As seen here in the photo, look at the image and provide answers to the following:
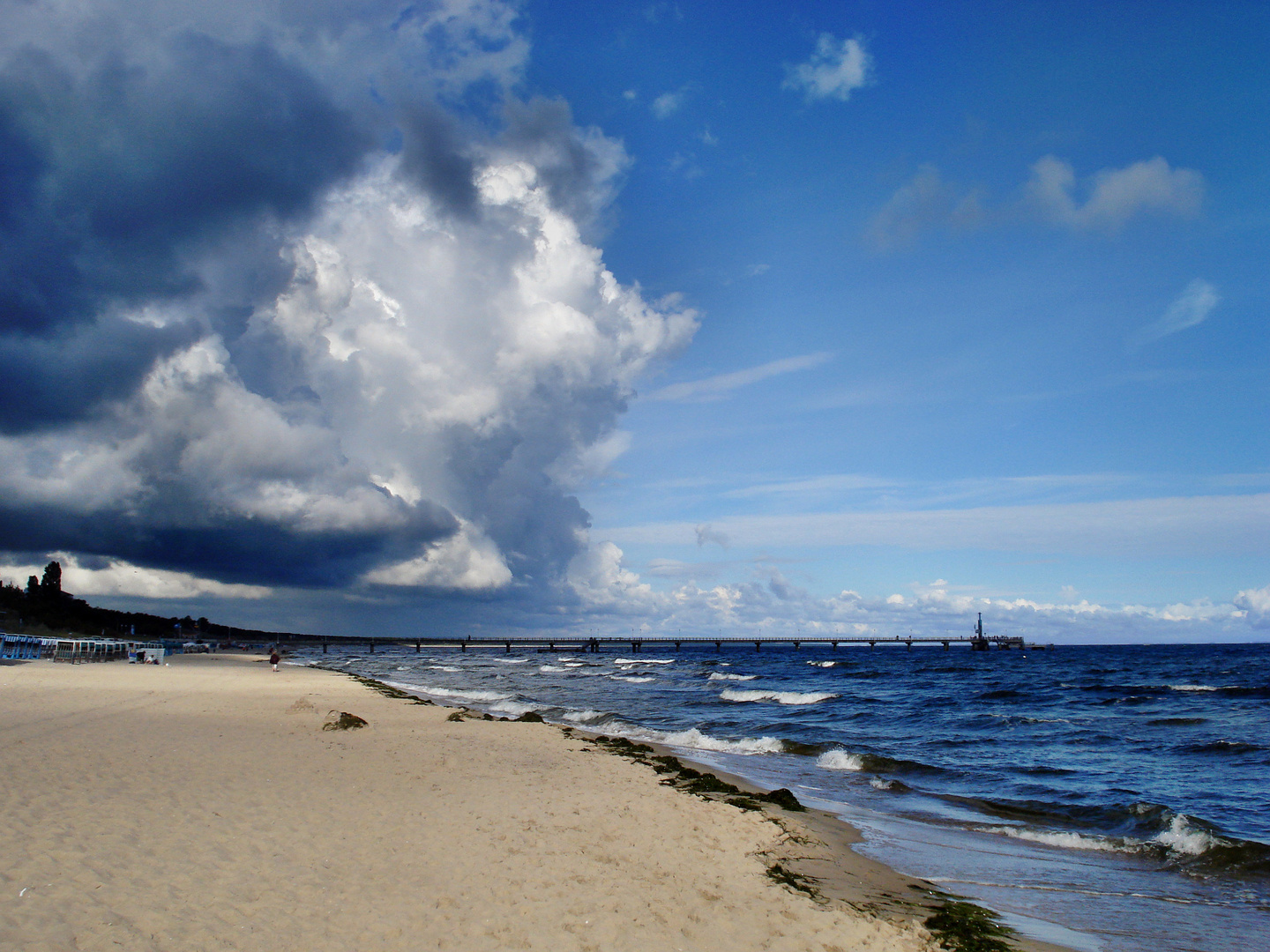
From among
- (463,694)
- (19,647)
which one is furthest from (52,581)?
(463,694)

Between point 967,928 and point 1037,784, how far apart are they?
12.3 metres

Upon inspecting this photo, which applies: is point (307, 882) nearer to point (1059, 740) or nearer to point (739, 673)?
point (1059, 740)

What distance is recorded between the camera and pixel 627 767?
16344 mm

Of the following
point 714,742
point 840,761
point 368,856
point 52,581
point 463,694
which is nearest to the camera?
point 368,856

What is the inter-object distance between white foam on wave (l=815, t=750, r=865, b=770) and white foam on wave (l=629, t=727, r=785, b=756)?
203 centimetres

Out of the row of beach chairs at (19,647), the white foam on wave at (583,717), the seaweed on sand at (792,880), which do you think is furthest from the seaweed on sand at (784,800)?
the row of beach chairs at (19,647)

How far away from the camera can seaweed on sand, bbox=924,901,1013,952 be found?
7.30 m

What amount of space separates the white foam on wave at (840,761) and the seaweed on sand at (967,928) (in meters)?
11.9

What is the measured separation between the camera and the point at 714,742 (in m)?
24.1

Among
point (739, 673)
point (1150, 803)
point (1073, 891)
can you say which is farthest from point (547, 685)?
point (1073, 891)

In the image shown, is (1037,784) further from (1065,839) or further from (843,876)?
(843,876)

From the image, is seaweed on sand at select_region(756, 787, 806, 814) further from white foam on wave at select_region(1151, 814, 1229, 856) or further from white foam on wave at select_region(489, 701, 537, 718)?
white foam on wave at select_region(489, 701, 537, 718)

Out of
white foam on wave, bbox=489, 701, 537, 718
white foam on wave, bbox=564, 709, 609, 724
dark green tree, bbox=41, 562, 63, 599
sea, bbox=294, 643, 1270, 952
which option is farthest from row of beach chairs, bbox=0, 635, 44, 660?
dark green tree, bbox=41, 562, 63, 599

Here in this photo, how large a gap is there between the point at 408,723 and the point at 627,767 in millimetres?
8903
